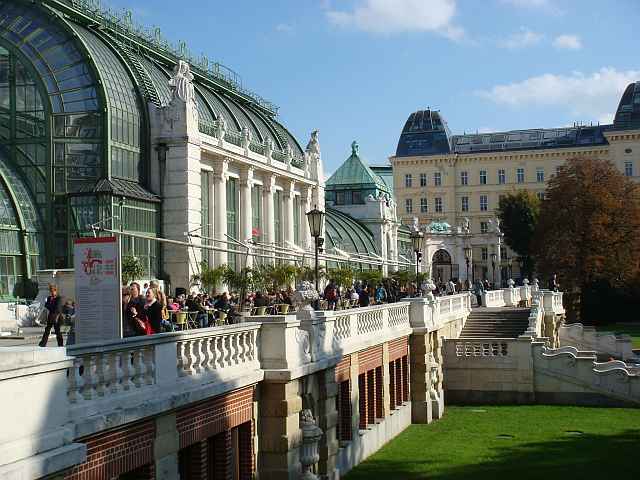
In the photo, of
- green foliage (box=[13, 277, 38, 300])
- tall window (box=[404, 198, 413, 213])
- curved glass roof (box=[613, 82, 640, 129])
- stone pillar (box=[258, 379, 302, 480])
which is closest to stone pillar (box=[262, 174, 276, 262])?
green foliage (box=[13, 277, 38, 300])

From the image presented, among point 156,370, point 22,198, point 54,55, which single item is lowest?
point 156,370

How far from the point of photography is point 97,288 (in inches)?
482

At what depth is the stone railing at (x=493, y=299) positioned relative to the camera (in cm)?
4762

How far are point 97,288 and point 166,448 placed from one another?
237 cm

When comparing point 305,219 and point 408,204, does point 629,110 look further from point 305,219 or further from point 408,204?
point 305,219

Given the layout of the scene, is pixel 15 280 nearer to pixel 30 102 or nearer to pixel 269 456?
pixel 30 102

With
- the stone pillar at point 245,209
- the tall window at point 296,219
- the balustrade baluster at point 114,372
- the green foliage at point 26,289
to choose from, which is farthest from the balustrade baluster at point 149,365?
the tall window at point 296,219

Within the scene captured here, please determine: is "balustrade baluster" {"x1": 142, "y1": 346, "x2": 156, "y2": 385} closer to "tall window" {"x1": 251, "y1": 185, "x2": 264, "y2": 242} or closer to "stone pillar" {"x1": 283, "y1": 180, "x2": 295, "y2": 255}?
"tall window" {"x1": 251, "y1": 185, "x2": 264, "y2": 242}

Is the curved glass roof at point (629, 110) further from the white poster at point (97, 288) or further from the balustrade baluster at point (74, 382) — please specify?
the balustrade baluster at point (74, 382)

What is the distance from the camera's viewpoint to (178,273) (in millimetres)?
36969

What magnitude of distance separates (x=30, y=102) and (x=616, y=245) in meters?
43.1

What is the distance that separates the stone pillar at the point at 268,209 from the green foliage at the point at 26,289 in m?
14.5

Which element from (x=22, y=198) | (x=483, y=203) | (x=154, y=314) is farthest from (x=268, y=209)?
(x=483, y=203)

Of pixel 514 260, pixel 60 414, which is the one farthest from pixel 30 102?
pixel 514 260
